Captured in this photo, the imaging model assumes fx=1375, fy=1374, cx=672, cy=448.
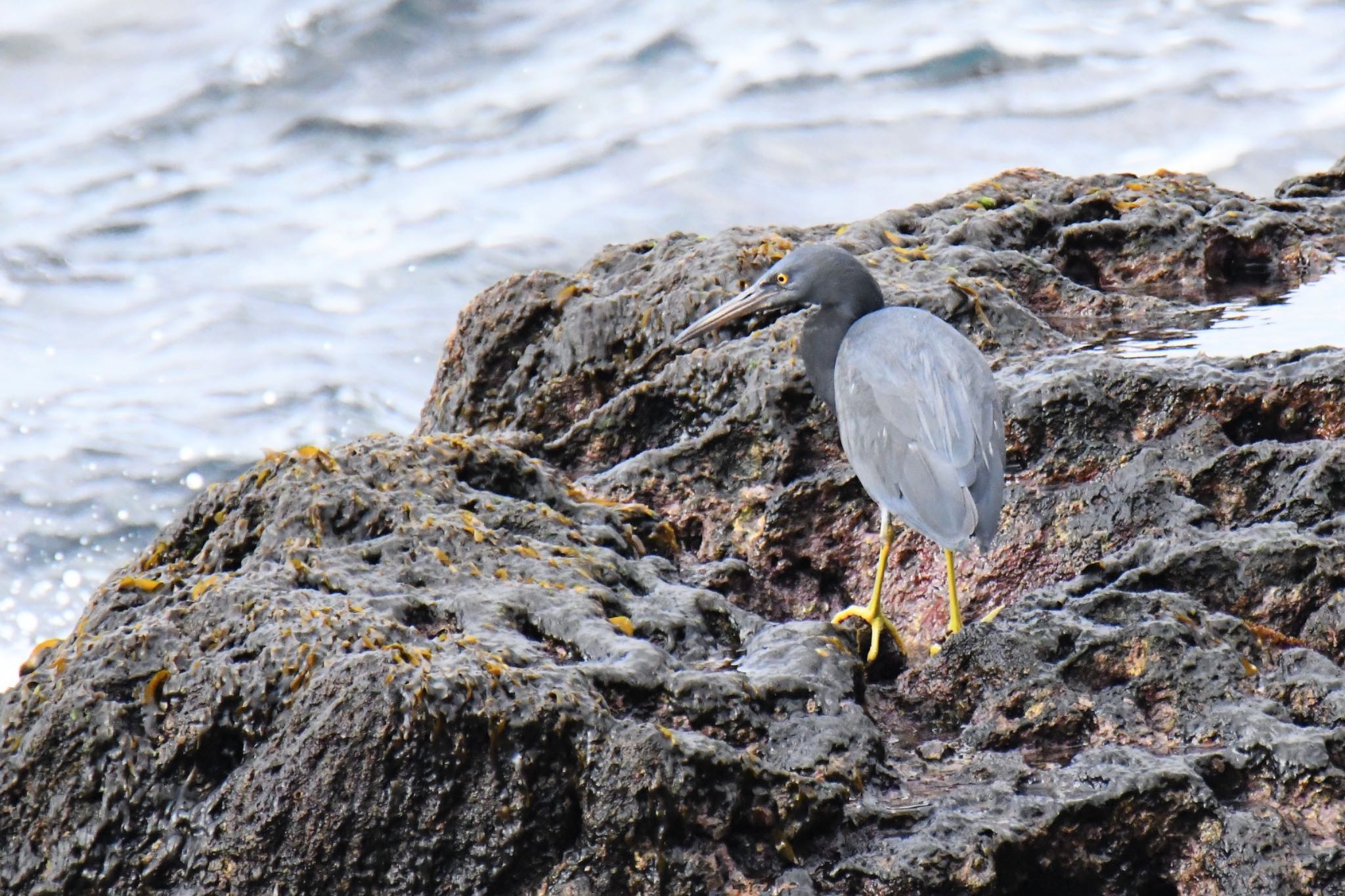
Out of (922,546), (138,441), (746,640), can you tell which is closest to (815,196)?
(138,441)

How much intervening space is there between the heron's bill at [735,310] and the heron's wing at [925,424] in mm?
272

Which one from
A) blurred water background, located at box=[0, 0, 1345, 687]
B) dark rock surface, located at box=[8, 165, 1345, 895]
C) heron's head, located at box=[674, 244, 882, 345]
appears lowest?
blurred water background, located at box=[0, 0, 1345, 687]

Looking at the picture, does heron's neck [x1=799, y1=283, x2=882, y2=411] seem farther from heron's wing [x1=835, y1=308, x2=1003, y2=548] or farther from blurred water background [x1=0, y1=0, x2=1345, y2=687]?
blurred water background [x1=0, y1=0, x2=1345, y2=687]

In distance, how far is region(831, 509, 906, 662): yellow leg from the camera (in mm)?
3246

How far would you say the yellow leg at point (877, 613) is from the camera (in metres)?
3.25

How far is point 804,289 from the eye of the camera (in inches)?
152

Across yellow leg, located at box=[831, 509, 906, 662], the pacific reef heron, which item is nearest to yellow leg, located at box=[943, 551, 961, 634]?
the pacific reef heron

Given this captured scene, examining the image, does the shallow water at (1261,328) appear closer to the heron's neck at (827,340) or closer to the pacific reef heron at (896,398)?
the pacific reef heron at (896,398)

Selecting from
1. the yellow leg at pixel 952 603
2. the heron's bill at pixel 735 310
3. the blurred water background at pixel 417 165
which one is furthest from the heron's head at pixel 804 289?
the blurred water background at pixel 417 165

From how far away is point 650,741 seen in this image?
2.29 meters

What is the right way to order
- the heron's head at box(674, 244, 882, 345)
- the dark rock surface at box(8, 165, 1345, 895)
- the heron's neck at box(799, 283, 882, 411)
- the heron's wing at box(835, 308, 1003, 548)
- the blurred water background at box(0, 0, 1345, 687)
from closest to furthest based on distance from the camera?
the dark rock surface at box(8, 165, 1345, 895), the heron's wing at box(835, 308, 1003, 548), the heron's neck at box(799, 283, 882, 411), the heron's head at box(674, 244, 882, 345), the blurred water background at box(0, 0, 1345, 687)

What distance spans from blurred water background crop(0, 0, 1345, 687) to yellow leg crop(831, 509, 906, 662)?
216 inches

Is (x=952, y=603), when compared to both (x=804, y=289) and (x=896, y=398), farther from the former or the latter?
(x=804, y=289)

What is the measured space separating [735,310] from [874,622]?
105 centimetres
